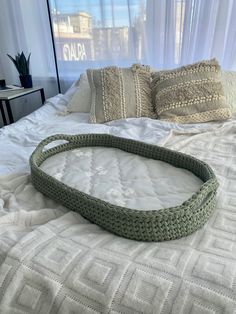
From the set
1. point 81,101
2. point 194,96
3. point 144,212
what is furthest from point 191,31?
point 144,212

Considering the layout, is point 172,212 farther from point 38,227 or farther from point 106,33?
point 106,33

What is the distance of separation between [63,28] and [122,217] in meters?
1.99

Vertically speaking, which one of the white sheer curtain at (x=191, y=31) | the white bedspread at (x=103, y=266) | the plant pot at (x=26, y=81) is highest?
the white sheer curtain at (x=191, y=31)

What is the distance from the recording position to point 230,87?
162cm

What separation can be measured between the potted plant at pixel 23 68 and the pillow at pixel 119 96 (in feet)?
2.80

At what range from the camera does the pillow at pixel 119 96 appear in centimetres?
160

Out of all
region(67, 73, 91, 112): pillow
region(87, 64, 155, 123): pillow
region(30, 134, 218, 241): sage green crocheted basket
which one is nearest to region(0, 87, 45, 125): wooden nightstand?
region(67, 73, 91, 112): pillow

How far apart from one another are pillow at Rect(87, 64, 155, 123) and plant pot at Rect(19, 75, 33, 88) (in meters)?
0.85

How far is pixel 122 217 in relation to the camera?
2.12 ft

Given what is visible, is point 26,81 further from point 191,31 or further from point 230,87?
point 230,87

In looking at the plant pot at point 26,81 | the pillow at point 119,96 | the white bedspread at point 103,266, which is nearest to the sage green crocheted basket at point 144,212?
the white bedspread at point 103,266

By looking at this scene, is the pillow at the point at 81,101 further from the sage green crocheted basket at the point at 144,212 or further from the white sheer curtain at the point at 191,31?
the sage green crocheted basket at the point at 144,212

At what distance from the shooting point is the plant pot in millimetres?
2250

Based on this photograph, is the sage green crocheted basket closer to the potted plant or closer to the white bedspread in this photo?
the white bedspread
